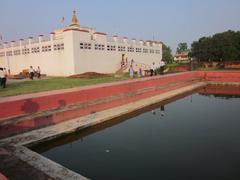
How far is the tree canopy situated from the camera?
34.0m

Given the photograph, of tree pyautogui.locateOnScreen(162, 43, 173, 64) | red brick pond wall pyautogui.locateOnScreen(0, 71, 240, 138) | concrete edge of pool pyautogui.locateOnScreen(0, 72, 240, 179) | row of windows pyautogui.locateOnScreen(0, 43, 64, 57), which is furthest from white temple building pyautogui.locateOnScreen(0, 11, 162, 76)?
tree pyautogui.locateOnScreen(162, 43, 173, 64)

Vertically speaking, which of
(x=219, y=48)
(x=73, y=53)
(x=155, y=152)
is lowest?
(x=155, y=152)

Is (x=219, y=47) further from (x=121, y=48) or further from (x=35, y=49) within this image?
(x=35, y=49)

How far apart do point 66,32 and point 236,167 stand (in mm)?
17589

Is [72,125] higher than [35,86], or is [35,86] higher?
[35,86]

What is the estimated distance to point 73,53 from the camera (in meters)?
19.6

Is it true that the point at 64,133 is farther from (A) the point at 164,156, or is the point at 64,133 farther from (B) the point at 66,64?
(B) the point at 66,64

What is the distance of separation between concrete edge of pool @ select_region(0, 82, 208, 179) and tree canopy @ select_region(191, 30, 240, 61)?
26601mm

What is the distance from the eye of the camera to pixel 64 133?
24.7 ft

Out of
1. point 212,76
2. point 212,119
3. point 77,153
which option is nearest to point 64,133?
point 77,153

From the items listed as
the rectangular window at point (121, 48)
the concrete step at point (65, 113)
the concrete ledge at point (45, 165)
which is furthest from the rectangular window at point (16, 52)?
the concrete ledge at point (45, 165)

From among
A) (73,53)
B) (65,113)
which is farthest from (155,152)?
(73,53)

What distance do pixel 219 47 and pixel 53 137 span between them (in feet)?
119

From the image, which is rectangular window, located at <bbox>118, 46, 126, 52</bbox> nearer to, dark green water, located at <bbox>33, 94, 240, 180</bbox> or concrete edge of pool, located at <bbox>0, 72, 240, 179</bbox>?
concrete edge of pool, located at <bbox>0, 72, 240, 179</bbox>
